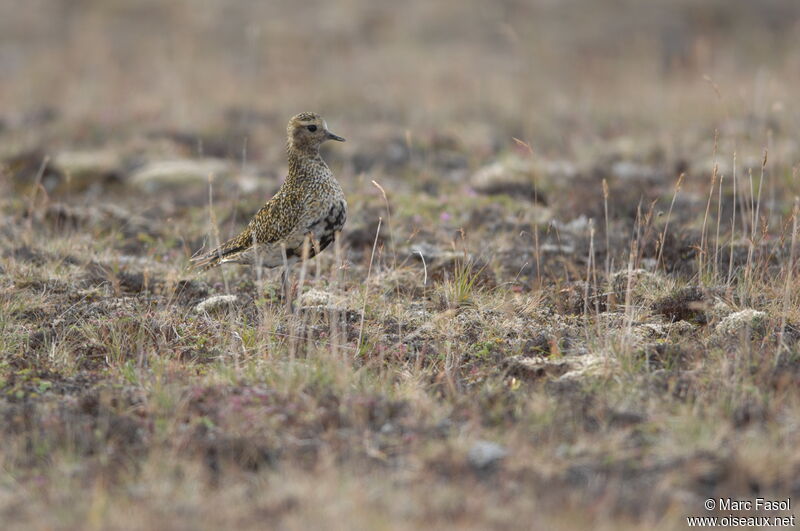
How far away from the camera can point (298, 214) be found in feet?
22.5

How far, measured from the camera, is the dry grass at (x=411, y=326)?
4461mm

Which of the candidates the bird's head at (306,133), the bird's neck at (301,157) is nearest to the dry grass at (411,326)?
the bird's neck at (301,157)

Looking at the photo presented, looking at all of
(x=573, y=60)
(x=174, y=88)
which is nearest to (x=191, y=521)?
(x=174, y=88)

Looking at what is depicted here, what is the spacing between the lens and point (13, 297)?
7082 mm

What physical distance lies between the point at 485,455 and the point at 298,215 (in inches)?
113

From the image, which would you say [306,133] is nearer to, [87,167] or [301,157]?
[301,157]

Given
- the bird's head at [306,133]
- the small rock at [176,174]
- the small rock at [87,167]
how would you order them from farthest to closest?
1. the small rock at [87,167]
2. the small rock at [176,174]
3. the bird's head at [306,133]

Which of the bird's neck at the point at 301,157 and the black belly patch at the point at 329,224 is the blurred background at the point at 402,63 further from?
the black belly patch at the point at 329,224

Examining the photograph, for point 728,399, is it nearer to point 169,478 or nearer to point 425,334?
point 425,334

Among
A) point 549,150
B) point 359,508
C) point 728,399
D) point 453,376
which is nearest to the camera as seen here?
point 359,508

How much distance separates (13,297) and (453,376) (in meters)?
3.77

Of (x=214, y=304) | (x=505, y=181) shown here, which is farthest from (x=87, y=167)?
(x=214, y=304)

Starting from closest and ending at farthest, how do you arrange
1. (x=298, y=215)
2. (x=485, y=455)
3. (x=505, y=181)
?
1. (x=485, y=455)
2. (x=298, y=215)
3. (x=505, y=181)

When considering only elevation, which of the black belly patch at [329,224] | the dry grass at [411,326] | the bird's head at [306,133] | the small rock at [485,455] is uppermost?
the bird's head at [306,133]
